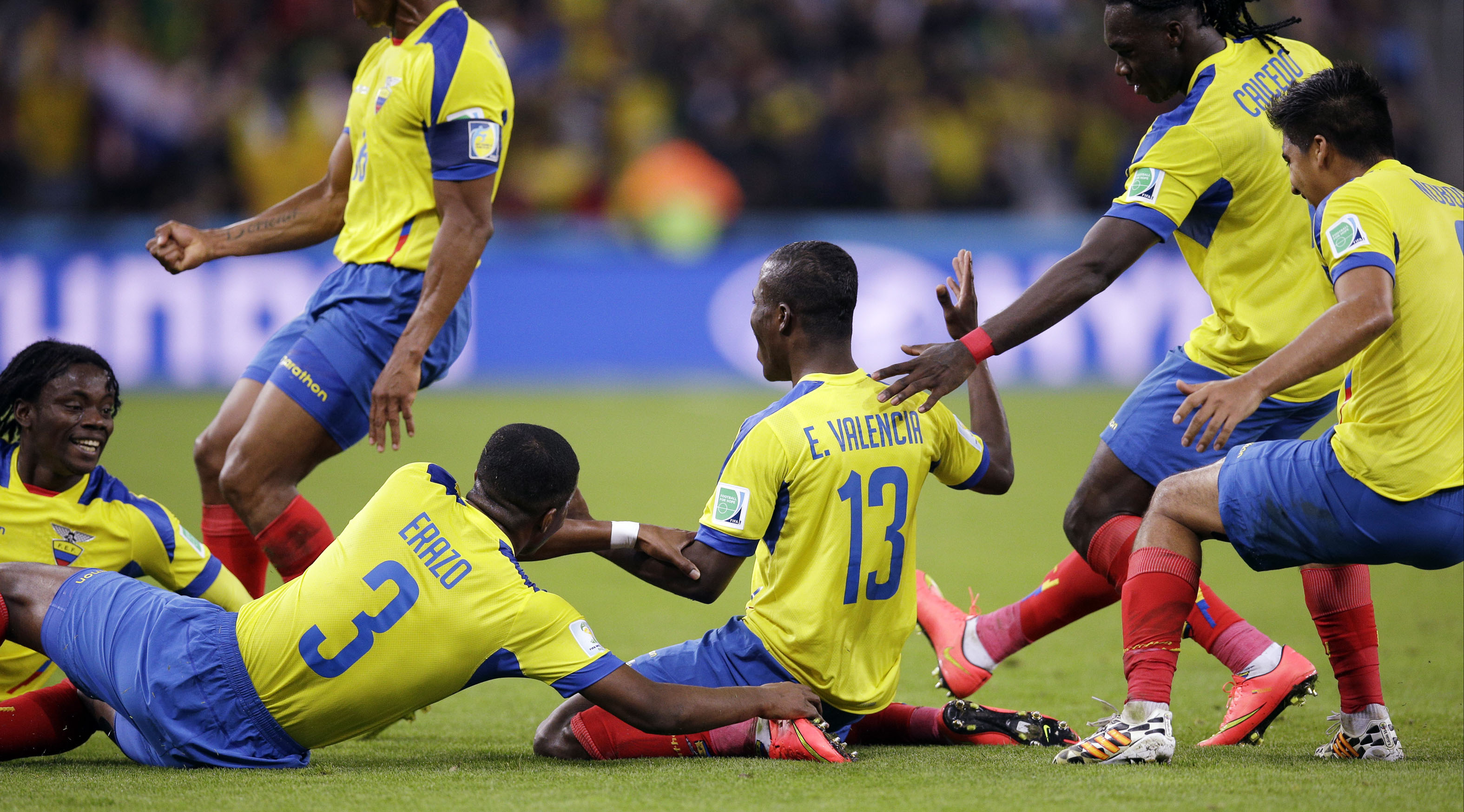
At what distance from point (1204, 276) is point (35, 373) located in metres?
3.55

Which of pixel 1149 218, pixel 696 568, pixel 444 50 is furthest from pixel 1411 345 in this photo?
pixel 444 50

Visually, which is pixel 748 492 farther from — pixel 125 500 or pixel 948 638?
pixel 125 500

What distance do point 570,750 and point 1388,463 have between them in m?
2.22

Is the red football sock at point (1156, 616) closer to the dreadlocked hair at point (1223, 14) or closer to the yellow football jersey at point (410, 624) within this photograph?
the yellow football jersey at point (410, 624)

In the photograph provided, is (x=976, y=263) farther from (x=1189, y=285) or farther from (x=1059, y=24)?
(x=1059, y=24)

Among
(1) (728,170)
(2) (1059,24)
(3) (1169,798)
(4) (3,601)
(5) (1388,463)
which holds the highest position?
(2) (1059,24)

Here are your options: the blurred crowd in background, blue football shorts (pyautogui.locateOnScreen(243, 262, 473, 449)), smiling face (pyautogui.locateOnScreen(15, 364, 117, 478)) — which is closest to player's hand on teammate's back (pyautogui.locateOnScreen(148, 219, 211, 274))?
blue football shorts (pyautogui.locateOnScreen(243, 262, 473, 449))

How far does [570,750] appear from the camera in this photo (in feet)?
12.5

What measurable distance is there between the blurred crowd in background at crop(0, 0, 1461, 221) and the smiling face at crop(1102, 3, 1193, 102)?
1169 centimetres

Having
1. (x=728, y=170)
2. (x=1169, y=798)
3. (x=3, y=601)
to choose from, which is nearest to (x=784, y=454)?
(x=1169, y=798)

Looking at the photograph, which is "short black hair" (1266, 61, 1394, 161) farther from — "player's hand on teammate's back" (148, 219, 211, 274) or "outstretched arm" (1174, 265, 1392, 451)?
"player's hand on teammate's back" (148, 219, 211, 274)

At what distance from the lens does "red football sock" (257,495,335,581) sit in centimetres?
449

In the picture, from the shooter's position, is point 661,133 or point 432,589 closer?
point 432,589

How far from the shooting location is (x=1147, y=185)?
12.8 feet
